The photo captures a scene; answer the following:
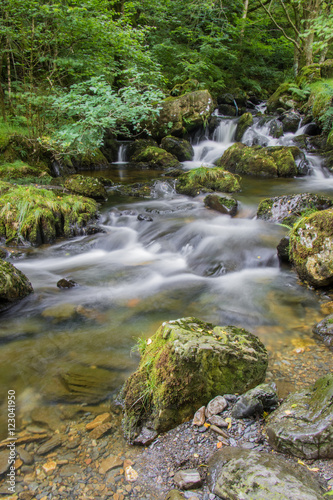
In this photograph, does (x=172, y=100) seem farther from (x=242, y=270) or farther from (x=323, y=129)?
(x=242, y=270)

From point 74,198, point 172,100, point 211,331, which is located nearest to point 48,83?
point 74,198

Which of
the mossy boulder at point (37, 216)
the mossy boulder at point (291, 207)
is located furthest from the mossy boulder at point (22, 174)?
the mossy boulder at point (291, 207)

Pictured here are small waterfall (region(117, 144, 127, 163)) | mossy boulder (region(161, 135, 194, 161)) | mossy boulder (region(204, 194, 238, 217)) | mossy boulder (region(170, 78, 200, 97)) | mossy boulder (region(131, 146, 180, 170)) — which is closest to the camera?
mossy boulder (region(204, 194, 238, 217))

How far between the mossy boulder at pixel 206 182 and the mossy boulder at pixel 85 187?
2.54m

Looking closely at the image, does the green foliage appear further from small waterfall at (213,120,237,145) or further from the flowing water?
small waterfall at (213,120,237,145)

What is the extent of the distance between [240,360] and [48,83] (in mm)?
9818

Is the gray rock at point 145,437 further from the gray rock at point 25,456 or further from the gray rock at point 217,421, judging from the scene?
the gray rock at point 25,456

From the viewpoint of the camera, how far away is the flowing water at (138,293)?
3.53 m

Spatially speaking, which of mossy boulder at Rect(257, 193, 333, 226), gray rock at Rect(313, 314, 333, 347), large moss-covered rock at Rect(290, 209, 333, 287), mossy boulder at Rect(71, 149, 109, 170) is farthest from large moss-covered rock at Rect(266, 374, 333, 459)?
mossy boulder at Rect(71, 149, 109, 170)

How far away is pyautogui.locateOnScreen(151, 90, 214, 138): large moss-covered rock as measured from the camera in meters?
14.7

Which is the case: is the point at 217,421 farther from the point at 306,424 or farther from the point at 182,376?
the point at 306,424

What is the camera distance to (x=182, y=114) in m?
14.8

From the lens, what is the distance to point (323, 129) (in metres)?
12.8

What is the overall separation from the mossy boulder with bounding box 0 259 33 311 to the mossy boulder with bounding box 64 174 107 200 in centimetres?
443
